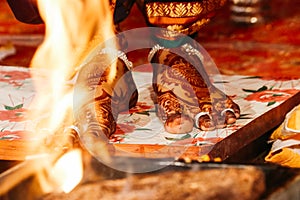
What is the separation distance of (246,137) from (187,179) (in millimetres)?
895

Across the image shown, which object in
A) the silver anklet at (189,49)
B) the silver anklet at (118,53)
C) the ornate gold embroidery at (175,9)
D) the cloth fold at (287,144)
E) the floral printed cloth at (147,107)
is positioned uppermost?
the ornate gold embroidery at (175,9)

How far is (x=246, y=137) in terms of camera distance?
208 cm

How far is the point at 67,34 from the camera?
2.14m

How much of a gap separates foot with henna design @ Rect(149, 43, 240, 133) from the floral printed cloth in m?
0.03

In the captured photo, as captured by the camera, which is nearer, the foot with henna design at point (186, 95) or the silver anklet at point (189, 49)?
the foot with henna design at point (186, 95)

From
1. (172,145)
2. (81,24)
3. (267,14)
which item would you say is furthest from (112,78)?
(267,14)

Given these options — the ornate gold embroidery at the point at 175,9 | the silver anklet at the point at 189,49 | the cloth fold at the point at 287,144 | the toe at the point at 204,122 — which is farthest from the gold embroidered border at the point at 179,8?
the cloth fold at the point at 287,144

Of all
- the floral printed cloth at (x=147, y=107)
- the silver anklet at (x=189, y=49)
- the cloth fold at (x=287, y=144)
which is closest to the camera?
the cloth fold at (x=287, y=144)

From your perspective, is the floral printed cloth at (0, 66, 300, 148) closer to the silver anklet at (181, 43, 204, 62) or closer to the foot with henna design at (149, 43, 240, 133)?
the foot with henna design at (149, 43, 240, 133)

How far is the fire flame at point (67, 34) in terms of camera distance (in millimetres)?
2127

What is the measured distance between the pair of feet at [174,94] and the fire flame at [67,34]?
0.07 m

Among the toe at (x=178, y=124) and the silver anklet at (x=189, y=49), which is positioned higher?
the silver anklet at (x=189, y=49)

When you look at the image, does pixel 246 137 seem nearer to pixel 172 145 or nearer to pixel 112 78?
pixel 172 145

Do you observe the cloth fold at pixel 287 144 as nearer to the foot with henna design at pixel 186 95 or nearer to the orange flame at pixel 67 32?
the foot with henna design at pixel 186 95
